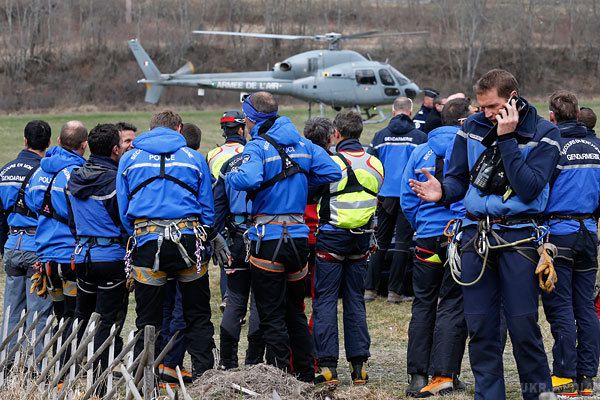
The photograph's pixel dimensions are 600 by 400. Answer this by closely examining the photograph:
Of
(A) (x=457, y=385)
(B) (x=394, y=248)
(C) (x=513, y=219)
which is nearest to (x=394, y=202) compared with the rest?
(B) (x=394, y=248)

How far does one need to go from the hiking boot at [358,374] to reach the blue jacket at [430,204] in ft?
3.90

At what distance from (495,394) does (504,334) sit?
5.52 feet

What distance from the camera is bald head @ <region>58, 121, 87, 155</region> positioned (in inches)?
297

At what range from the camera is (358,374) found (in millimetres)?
7637

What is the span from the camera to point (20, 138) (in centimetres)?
2819

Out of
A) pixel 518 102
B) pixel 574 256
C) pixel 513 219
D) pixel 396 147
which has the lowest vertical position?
pixel 396 147

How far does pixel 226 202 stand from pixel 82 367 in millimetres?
2160

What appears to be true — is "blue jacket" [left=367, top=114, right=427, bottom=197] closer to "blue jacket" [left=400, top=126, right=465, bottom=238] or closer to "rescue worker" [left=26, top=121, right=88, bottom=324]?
"blue jacket" [left=400, top=126, right=465, bottom=238]

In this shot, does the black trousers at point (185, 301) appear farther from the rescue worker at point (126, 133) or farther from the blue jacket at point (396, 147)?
the blue jacket at point (396, 147)

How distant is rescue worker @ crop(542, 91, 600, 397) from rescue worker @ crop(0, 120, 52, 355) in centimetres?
395

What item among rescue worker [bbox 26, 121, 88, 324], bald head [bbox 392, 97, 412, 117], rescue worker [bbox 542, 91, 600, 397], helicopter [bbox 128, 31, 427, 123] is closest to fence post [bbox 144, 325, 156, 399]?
rescue worker [bbox 26, 121, 88, 324]

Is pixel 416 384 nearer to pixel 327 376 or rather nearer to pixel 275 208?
pixel 327 376

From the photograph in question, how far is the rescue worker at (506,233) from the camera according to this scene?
529 centimetres

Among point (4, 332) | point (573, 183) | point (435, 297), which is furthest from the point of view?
point (4, 332)
